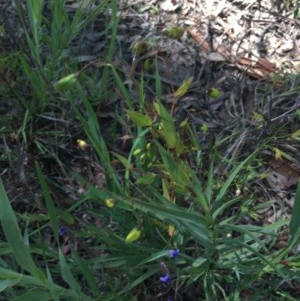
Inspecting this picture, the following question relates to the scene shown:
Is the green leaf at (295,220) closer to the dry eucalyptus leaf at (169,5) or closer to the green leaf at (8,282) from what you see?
Result: the green leaf at (8,282)

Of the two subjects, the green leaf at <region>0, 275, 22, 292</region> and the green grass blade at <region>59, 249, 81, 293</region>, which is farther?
the green grass blade at <region>59, 249, 81, 293</region>

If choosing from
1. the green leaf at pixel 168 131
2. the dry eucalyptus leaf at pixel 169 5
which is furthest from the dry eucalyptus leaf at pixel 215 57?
the green leaf at pixel 168 131

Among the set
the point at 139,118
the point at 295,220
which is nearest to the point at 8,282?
the point at 139,118

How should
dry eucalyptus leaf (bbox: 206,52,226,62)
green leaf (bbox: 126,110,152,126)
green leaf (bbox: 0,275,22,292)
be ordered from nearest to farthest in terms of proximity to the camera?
1. green leaf (bbox: 0,275,22,292)
2. green leaf (bbox: 126,110,152,126)
3. dry eucalyptus leaf (bbox: 206,52,226,62)

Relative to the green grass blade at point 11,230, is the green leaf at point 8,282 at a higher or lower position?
A: lower

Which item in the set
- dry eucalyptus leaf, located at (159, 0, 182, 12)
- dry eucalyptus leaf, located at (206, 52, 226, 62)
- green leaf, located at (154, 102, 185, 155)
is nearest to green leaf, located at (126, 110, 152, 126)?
green leaf, located at (154, 102, 185, 155)

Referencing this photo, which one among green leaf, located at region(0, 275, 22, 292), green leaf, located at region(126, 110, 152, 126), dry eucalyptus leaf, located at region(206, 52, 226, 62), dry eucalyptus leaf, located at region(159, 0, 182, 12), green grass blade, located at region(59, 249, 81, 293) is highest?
green leaf, located at region(126, 110, 152, 126)

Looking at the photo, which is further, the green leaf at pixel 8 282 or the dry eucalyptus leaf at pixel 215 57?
the dry eucalyptus leaf at pixel 215 57

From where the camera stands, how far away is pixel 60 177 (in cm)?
175

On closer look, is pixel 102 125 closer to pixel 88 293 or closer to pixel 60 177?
pixel 60 177

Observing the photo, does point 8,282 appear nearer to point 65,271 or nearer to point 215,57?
point 65,271

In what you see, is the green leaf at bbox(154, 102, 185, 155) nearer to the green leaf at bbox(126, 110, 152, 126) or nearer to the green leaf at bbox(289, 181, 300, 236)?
the green leaf at bbox(126, 110, 152, 126)

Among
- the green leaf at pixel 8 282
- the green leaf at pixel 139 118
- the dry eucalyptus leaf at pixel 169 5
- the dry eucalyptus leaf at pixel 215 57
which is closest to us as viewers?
the green leaf at pixel 8 282

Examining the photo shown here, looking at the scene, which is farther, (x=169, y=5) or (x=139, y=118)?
(x=169, y=5)
